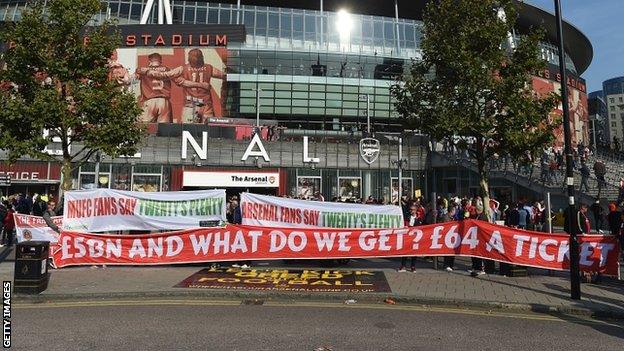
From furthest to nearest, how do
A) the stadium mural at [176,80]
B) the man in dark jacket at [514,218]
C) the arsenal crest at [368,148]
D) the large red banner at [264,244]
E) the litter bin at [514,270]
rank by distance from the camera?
the stadium mural at [176,80] < the arsenal crest at [368,148] < the man in dark jacket at [514,218] < the large red banner at [264,244] < the litter bin at [514,270]

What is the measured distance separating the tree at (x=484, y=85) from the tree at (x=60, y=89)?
30.3 feet

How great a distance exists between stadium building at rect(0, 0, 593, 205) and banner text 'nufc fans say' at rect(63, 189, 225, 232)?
20292 millimetres

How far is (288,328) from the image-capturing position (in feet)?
22.5

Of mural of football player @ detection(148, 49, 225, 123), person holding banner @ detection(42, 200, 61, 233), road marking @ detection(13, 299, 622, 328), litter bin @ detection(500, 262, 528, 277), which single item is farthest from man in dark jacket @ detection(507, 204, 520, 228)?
mural of football player @ detection(148, 49, 225, 123)

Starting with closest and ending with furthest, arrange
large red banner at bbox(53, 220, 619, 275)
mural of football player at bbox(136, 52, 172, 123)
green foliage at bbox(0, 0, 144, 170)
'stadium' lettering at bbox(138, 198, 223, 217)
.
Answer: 1. large red banner at bbox(53, 220, 619, 275)
2. 'stadium' lettering at bbox(138, 198, 223, 217)
3. green foliage at bbox(0, 0, 144, 170)
4. mural of football player at bbox(136, 52, 172, 123)

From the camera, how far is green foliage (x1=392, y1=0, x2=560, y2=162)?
1326cm

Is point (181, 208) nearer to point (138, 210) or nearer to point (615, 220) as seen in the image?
point (138, 210)

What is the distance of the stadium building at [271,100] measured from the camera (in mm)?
33281

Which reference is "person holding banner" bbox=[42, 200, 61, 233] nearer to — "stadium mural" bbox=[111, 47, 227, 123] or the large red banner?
the large red banner

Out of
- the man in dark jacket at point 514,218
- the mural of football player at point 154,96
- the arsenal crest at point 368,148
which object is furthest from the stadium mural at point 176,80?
the man in dark jacket at point 514,218

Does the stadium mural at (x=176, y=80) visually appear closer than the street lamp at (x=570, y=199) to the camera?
No

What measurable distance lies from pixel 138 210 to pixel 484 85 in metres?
9.98

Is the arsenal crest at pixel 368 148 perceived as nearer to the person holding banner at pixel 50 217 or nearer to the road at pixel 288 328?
the person holding banner at pixel 50 217

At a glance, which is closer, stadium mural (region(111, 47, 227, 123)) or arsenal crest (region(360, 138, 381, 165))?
arsenal crest (region(360, 138, 381, 165))
